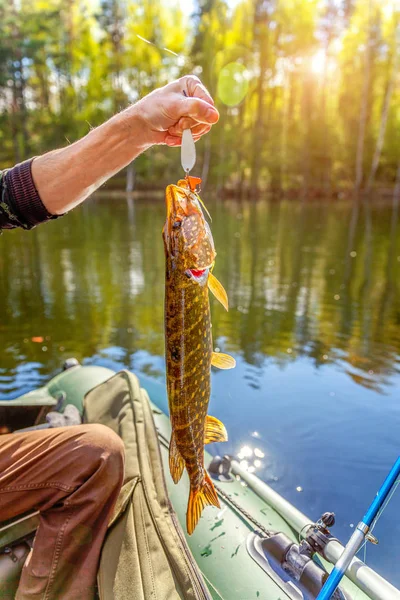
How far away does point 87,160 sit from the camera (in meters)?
2.19

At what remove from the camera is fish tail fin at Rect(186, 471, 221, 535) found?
81.8 inches

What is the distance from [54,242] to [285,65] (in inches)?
1134

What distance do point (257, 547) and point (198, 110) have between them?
2.21 m

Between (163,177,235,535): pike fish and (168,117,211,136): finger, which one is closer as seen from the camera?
(163,177,235,535): pike fish

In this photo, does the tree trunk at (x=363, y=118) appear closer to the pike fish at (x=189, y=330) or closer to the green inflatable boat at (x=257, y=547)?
the green inflatable boat at (x=257, y=547)

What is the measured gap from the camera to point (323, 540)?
225 centimetres

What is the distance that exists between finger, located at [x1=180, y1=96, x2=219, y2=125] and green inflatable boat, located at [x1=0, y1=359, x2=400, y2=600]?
1.96m

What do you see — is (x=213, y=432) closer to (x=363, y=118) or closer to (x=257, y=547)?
(x=257, y=547)

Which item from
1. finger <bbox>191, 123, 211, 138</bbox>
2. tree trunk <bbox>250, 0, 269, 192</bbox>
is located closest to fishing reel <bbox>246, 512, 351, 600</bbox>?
finger <bbox>191, 123, 211, 138</bbox>

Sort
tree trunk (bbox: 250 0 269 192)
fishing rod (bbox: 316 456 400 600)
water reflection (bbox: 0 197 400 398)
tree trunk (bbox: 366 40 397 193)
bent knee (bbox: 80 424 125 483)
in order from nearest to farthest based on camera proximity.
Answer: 1. fishing rod (bbox: 316 456 400 600)
2. bent knee (bbox: 80 424 125 483)
3. water reflection (bbox: 0 197 400 398)
4. tree trunk (bbox: 250 0 269 192)
5. tree trunk (bbox: 366 40 397 193)

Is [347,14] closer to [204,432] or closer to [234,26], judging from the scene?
[234,26]

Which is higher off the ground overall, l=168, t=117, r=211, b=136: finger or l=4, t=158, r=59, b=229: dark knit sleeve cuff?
l=168, t=117, r=211, b=136: finger

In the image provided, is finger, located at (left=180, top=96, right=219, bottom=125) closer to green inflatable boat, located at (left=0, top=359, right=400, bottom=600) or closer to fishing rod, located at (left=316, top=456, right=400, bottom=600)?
fishing rod, located at (left=316, top=456, right=400, bottom=600)

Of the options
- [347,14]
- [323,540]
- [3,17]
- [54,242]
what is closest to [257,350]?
[323,540]
